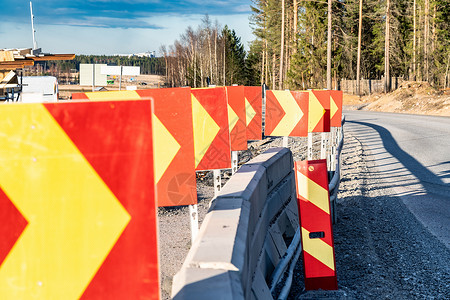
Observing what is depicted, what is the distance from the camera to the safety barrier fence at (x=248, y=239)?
282cm

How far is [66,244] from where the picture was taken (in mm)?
2250

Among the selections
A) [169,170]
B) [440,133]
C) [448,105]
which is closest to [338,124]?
[169,170]

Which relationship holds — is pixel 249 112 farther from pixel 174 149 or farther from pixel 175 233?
pixel 174 149

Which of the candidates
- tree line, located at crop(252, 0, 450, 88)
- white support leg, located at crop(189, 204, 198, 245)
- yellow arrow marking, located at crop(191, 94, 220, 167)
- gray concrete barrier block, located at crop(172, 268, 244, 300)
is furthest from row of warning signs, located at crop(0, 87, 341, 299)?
tree line, located at crop(252, 0, 450, 88)

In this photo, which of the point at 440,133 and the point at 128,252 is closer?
the point at 128,252

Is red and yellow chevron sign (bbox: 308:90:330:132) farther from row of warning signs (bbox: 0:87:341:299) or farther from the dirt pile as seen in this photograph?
the dirt pile

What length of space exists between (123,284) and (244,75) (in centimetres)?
11595

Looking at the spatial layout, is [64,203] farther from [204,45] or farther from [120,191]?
[204,45]

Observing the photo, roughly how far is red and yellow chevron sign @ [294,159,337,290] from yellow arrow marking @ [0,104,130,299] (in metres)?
3.50

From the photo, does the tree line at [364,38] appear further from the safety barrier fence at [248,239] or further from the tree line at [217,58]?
the safety barrier fence at [248,239]

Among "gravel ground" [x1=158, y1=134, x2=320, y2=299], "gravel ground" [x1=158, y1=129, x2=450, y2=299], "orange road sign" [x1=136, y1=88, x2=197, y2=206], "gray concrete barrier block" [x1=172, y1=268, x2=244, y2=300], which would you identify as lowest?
"gravel ground" [x1=158, y1=134, x2=320, y2=299]

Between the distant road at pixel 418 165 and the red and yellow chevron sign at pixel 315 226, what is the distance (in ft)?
8.58

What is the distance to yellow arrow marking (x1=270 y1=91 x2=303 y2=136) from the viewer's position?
10.4m

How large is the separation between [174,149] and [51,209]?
9.50ft
